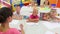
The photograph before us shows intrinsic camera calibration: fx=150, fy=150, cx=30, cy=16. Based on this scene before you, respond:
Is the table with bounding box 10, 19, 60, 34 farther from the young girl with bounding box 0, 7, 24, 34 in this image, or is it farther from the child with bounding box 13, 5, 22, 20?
the young girl with bounding box 0, 7, 24, 34

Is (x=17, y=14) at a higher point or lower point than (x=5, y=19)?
lower

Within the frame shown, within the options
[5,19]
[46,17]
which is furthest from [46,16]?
[5,19]

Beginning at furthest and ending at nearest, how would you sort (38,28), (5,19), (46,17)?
(46,17) → (38,28) → (5,19)

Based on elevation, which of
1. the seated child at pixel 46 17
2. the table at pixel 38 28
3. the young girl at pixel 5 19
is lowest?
the table at pixel 38 28

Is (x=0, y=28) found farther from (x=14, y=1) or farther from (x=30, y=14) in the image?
(x=14, y=1)

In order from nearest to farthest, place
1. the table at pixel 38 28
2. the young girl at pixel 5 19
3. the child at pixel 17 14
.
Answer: the young girl at pixel 5 19 → the table at pixel 38 28 → the child at pixel 17 14

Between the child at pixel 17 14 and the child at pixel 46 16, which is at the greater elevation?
the child at pixel 17 14

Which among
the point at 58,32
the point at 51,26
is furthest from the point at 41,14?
the point at 58,32

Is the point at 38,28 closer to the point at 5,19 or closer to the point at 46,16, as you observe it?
the point at 46,16

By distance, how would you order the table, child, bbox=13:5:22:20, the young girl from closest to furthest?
1. the young girl
2. the table
3. child, bbox=13:5:22:20

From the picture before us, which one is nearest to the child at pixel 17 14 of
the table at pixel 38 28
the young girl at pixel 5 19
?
the table at pixel 38 28

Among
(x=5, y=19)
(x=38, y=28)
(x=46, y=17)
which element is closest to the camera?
(x=5, y=19)

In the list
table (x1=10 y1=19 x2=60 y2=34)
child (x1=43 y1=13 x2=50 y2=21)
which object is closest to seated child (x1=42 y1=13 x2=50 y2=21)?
child (x1=43 y1=13 x2=50 y2=21)

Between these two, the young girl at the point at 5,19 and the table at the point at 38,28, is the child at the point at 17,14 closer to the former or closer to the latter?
the table at the point at 38,28
